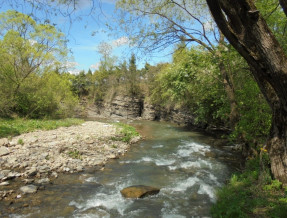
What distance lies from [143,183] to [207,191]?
2.39m

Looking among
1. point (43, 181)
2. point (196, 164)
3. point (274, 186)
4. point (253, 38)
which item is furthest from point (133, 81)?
point (253, 38)

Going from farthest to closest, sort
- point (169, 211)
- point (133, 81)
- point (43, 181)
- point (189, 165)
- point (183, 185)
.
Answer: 1. point (133, 81)
2. point (189, 165)
3. point (183, 185)
4. point (43, 181)
5. point (169, 211)

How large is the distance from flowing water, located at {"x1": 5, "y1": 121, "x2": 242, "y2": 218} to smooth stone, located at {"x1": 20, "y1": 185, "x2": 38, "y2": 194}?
27 centimetres

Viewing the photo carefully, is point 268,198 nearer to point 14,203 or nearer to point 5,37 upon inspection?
point 14,203

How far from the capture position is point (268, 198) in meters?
5.09

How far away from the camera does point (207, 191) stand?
7219 millimetres

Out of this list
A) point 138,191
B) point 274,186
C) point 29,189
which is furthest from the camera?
point 138,191

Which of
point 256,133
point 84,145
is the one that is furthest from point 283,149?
point 84,145

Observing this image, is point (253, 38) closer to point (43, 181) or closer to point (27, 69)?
point (43, 181)

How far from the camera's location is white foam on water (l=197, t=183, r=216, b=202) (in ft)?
22.2

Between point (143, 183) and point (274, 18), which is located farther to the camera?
point (143, 183)

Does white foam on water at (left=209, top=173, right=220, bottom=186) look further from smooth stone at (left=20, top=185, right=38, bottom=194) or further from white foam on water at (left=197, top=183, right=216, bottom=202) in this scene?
smooth stone at (left=20, top=185, right=38, bottom=194)

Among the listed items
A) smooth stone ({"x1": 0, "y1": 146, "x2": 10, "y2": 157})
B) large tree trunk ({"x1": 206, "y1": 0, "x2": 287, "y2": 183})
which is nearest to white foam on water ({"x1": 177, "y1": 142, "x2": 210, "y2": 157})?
large tree trunk ({"x1": 206, "y1": 0, "x2": 287, "y2": 183})

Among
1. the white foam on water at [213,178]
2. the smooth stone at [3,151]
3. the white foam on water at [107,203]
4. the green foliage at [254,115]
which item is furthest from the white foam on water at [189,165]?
the smooth stone at [3,151]
